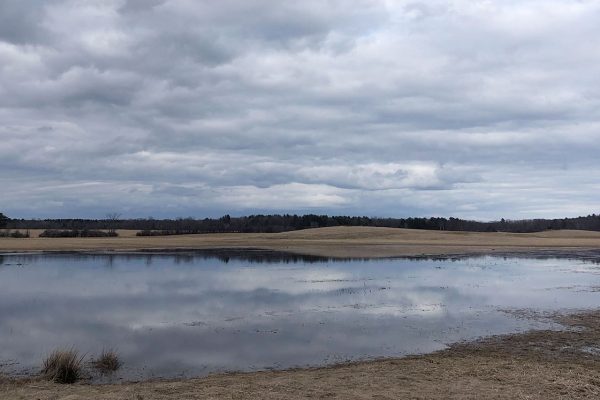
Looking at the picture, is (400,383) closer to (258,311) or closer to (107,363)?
(107,363)

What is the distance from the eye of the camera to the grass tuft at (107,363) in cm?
1123

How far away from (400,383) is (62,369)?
19.6 ft

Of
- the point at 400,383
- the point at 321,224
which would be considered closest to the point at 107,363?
the point at 400,383

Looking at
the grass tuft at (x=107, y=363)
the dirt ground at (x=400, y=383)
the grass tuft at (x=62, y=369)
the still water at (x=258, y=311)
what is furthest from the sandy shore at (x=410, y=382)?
the still water at (x=258, y=311)

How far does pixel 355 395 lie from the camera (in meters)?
8.62

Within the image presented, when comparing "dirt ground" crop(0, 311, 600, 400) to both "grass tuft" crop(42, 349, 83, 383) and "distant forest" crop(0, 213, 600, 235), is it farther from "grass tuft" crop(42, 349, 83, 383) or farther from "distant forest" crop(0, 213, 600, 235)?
"distant forest" crop(0, 213, 600, 235)

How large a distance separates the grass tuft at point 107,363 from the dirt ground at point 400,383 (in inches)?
45.4

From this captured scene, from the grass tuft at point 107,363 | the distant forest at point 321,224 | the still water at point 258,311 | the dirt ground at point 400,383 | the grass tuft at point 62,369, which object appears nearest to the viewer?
the dirt ground at point 400,383

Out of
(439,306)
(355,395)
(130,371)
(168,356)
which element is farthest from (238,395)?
(439,306)

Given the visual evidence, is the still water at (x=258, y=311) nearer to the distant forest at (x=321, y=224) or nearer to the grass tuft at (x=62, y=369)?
the grass tuft at (x=62, y=369)

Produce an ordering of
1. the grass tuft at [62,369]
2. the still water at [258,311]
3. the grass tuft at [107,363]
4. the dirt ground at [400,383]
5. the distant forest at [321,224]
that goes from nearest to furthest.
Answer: the dirt ground at [400,383], the grass tuft at [62,369], the grass tuft at [107,363], the still water at [258,311], the distant forest at [321,224]

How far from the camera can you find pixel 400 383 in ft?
30.9

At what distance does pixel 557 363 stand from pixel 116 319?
11818mm

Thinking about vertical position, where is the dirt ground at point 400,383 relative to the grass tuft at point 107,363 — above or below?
above
